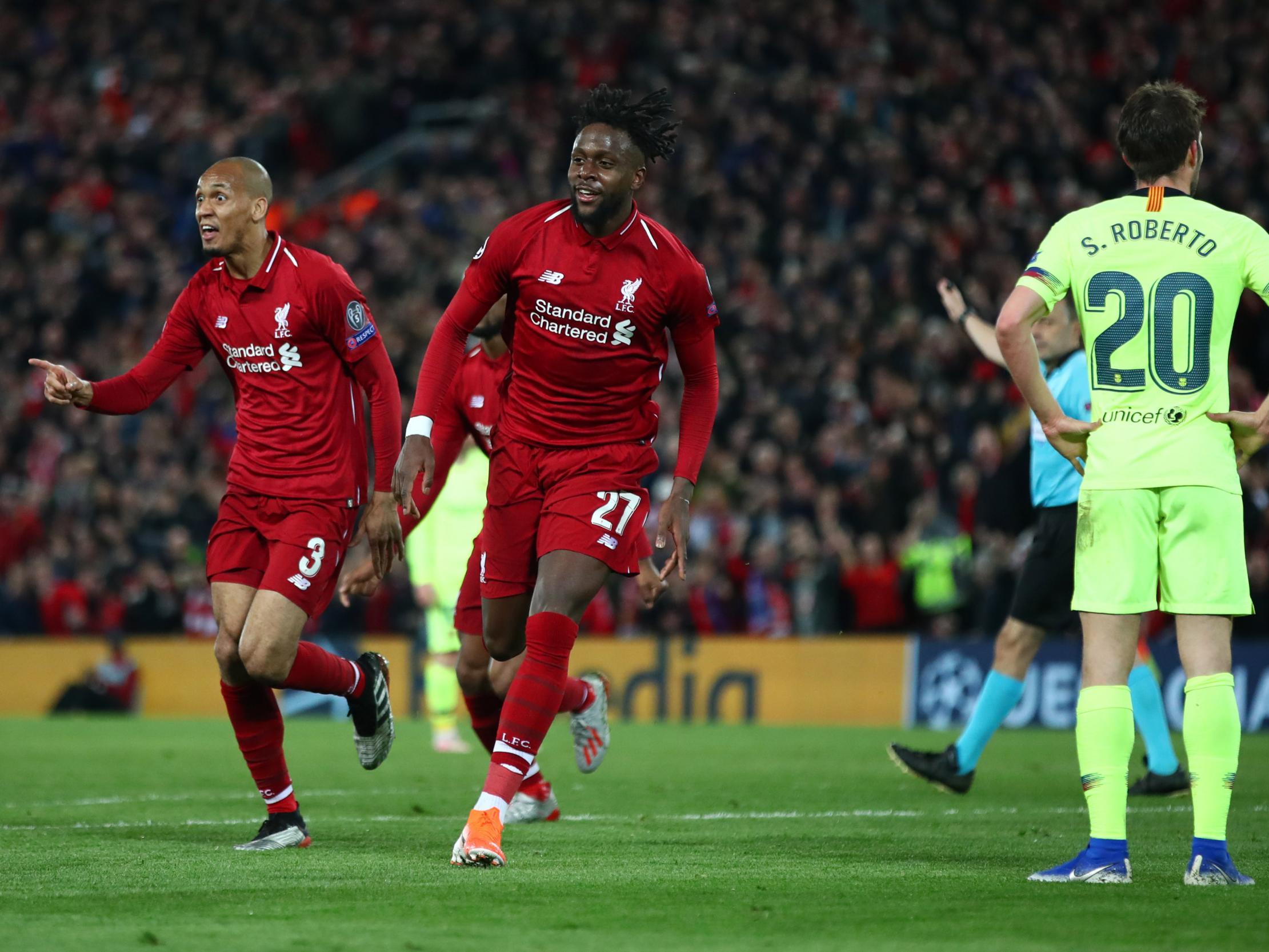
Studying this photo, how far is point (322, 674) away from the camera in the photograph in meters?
6.95

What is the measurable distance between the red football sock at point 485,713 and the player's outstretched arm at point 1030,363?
297 cm

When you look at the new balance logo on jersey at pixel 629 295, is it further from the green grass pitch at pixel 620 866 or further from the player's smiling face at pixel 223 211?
the green grass pitch at pixel 620 866

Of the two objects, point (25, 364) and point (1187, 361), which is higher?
point (25, 364)

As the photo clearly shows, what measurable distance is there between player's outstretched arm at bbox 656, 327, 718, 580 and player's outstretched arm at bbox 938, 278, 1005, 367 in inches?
114

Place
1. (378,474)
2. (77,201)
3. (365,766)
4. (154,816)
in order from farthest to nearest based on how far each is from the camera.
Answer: (77,201), (154,816), (365,766), (378,474)

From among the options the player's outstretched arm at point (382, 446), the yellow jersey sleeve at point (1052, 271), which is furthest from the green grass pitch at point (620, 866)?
the yellow jersey sleeve at point (1052, 271)

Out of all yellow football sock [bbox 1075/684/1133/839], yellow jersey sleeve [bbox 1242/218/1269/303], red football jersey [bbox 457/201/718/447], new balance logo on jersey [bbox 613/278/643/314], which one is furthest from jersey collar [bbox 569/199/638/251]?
yellow football sock [bbox 1075/684/1133/839]

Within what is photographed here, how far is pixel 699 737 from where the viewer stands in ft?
46.4

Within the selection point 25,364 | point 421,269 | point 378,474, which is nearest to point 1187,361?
point 378,474

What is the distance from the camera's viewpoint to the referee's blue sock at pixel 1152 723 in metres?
9.33

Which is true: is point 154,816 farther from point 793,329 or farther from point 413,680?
point 793,329

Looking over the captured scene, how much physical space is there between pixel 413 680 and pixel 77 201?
10.9 meters

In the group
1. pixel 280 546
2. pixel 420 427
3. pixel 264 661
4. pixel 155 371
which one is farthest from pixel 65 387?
pixel 420 427

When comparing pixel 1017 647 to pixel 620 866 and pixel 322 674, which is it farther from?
pixel 322 674
